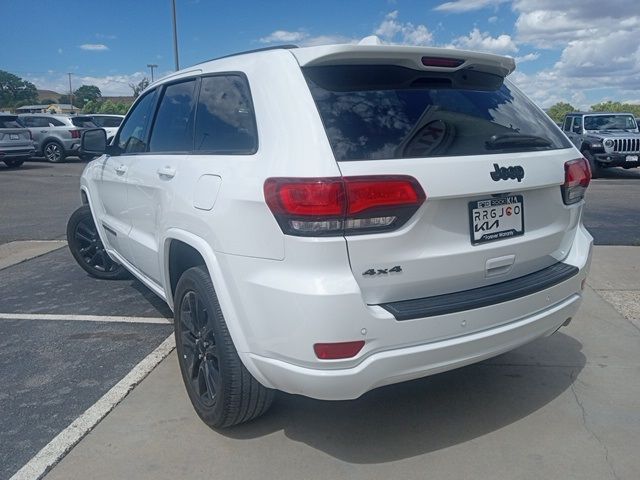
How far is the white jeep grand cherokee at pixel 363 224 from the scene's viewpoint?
7.94 ft

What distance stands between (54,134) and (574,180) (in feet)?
71.5

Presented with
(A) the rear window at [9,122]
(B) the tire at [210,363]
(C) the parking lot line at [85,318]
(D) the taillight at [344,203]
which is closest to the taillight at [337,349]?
(D) the taillight at [344,203]

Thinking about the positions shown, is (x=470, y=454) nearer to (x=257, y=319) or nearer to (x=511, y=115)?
(x=257, y=319)

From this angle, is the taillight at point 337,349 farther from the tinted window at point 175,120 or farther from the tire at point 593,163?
the tire at point 593,163

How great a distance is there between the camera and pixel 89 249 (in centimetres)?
598

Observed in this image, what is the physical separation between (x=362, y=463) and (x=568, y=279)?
4.51ft

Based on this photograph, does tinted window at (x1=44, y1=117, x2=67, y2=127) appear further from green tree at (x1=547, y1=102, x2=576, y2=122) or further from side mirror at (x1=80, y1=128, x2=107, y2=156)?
green tree at (x1=547, y1=102, x2=576, y2=122)

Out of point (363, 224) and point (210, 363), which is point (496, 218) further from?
point (210, 363)

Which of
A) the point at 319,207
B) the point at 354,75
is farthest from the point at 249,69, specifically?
the point at 319,207

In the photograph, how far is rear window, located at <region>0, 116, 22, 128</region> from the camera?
19.3m

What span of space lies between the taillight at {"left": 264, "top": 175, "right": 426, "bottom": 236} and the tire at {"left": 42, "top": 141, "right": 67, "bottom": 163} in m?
21.7

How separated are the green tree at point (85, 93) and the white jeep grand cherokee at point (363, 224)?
97.6 meters

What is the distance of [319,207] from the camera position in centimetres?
238

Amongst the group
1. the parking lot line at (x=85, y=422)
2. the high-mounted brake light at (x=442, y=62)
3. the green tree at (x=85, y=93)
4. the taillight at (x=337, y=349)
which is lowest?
the parking lot line at (x=85, y=422)
